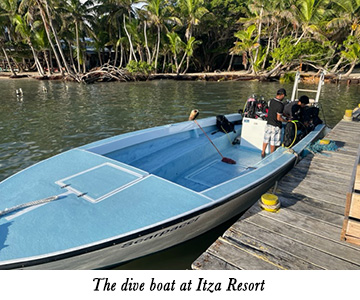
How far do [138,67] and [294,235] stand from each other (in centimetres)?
3256

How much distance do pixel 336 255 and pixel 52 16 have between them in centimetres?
3625

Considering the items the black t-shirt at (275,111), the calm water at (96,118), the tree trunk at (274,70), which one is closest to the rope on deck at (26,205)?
the calm water at (96,118)

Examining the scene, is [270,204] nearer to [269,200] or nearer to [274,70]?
[269,200]

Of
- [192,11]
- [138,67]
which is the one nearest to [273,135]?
[138,67]

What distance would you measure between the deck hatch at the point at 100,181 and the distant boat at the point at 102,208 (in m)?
0.01

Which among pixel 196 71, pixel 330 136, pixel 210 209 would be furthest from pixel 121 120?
pixel 196 71

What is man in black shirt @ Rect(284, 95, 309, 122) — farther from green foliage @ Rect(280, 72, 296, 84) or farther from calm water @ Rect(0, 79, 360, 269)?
green foliage @ Rect(280, 72, 296, 84)

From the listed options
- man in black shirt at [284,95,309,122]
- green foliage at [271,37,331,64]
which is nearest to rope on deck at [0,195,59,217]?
man in black shirt at [284,95,309,122]

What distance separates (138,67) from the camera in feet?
108

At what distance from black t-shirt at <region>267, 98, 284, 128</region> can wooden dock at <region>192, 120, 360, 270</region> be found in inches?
57.0

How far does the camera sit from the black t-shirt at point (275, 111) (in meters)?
5.94

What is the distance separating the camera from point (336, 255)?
10.8 feet

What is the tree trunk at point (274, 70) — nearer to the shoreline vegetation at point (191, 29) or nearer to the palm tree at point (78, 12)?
the shoreline vegetation at point (191, 29)
